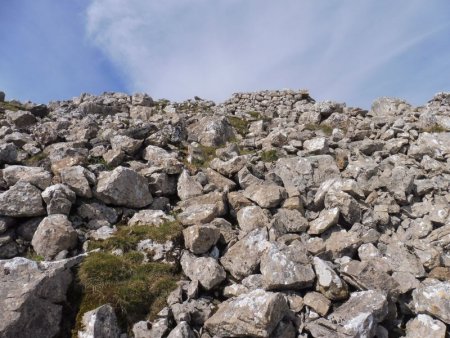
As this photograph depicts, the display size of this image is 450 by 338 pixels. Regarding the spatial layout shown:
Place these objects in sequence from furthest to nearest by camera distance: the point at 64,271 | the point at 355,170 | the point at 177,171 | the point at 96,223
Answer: the point at 355,170, the point at 177,171, the point at 96,223, the point at 64,271

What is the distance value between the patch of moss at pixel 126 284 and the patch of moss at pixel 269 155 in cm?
962

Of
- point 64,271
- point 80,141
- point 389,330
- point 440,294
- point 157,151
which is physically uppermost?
point 80,141

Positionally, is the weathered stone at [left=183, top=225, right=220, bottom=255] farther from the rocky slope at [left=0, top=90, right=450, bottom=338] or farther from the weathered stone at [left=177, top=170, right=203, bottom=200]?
the weathered stone at [left=177, top=170, right=203, bottom=200]

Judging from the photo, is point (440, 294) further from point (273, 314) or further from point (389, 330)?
point (273, 314)

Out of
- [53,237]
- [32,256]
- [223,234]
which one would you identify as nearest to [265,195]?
[223,234]

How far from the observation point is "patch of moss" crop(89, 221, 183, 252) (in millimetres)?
11984

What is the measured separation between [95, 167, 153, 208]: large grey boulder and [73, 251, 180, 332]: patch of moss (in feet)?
9.69

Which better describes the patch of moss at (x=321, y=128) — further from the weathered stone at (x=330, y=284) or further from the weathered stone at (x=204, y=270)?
the weathered stone at (x=204, y=270)

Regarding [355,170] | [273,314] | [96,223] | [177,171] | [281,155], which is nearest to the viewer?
[273,314]

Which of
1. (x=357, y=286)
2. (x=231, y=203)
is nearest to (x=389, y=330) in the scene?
(x=357, y=286)

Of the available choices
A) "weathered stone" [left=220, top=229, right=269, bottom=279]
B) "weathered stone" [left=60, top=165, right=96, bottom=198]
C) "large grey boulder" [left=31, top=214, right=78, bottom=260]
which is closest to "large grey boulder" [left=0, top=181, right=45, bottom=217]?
"large grey boulder" [left=31, top=214, right=78, bottom=260]

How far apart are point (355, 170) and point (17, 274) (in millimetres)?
14175

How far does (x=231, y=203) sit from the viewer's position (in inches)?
565

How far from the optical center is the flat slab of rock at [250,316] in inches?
335
